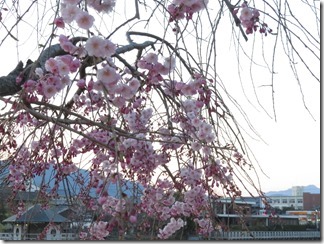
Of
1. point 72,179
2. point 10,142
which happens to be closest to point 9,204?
point 72,179

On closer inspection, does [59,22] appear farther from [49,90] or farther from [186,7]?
[186,7]

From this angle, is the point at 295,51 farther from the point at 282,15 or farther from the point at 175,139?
the point at 175,139

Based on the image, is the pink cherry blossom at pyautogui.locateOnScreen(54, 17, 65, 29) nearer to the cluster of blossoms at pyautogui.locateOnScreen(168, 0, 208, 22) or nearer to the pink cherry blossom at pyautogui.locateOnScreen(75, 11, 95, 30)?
the pink cherry blossom at pyautogui.locateOnScreen(75, 11, 95, 30)

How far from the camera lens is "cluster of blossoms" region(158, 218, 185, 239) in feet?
6.22

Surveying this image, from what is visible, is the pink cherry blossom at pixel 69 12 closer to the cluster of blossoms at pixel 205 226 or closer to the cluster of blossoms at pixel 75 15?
the cluster of blossoms at pixel 75 15

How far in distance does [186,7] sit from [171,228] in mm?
992

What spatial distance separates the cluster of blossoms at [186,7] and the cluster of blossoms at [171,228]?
36.8 inches

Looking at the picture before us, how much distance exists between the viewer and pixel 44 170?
1.71 meters

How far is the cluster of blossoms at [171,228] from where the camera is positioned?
1896 mm

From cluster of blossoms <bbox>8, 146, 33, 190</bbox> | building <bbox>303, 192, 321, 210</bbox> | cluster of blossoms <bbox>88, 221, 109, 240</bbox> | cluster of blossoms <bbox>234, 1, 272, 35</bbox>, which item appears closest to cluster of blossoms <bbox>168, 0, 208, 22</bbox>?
cluster of blossoms <bbox>234, 1, 272, 35</bbox>

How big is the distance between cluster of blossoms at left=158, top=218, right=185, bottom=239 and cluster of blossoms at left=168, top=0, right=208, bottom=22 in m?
0.94

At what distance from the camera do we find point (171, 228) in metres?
1.90

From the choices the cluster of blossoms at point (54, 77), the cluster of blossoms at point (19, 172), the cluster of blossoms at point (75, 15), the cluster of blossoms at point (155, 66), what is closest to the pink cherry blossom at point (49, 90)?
the cluster of blossoms at point (54, 77)

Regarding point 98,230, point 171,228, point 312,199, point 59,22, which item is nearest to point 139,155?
point 98,230
